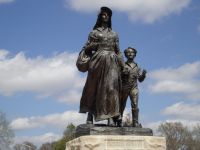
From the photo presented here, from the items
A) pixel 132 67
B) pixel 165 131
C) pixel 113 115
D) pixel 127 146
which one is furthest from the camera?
pixel 165 131

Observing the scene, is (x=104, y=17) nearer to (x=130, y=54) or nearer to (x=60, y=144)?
(x=130, y=54)

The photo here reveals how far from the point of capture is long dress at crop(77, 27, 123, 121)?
930 centimetres

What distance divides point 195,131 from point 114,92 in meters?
44.8

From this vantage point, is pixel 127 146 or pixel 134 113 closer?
pixel 127 146

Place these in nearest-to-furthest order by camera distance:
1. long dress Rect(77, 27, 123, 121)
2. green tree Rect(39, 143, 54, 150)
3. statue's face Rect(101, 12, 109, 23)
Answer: long dress Rect(77, 27, 123, 121)
statue's face Rect(101, 12, 109, 23)
green tree Rect(39, 143, 54, 150)

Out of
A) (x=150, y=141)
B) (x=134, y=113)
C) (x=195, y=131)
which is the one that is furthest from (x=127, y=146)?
(x=195, y=131)

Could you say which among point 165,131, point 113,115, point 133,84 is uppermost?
point 165,131

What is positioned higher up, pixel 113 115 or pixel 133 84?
pixel 133 84

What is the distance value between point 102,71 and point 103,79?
0.19 meters

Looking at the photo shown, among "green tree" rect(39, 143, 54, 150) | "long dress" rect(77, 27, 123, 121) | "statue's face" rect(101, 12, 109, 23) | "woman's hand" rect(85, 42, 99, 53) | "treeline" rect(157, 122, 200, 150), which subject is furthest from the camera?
"green tree" rect(39, 143, 54, 150)

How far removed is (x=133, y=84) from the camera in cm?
982

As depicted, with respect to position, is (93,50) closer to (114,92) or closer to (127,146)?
(114,92)

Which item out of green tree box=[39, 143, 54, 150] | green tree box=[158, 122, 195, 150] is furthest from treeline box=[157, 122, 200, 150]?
green tree box=[39, 143, 54, 150]

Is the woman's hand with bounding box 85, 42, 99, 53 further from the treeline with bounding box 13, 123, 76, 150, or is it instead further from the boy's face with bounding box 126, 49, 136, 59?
the treeline with bounding box 13, 123, 76, 150
